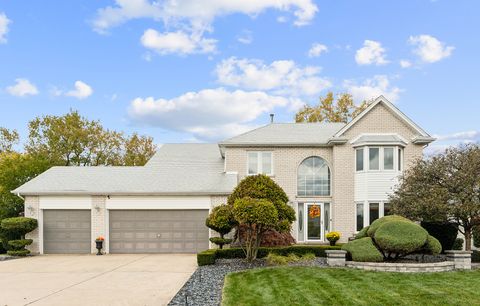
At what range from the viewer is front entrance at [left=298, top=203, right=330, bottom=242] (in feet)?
79.4

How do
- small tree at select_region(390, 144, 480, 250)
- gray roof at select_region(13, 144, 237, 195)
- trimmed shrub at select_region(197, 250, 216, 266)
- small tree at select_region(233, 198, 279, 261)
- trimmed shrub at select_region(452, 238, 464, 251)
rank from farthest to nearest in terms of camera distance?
gray roof at select_region(13, 144, 237, 195) < trimmed shrub at select_region(452, 238, 464, 251) < trimmed shrub at select_region(197, 250, 216, 266) < small tree at select_region(390, 144, 480, 250) < small tree at select_region(233, 198, 279, 261)

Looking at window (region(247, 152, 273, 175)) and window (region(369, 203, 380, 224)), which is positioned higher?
window (region(247, 152, 273, 175))

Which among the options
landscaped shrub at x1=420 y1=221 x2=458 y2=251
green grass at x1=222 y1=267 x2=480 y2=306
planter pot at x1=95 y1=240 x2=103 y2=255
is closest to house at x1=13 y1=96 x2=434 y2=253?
planter pot at x1=95 y1=240 x2=103 y2=255

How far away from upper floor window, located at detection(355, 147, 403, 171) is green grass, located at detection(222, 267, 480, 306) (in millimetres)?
8691

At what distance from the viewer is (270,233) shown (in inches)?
806

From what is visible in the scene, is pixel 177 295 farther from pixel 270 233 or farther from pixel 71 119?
pixel 71 119

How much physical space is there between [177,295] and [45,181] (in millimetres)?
15955

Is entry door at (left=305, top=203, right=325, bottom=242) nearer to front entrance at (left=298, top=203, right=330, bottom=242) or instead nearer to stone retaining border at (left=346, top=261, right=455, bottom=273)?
front entrance at (left=298, top=203, right=330, bottom=242)

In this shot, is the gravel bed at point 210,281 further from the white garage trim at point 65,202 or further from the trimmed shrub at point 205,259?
the white garage trim at point 65,202

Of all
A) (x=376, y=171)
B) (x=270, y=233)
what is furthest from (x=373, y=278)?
(x=376, y=171)

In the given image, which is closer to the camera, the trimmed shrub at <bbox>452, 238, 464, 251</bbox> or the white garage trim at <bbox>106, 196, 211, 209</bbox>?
the trimmed shrub at <bbox>452, 238, 464, 251</bbox>

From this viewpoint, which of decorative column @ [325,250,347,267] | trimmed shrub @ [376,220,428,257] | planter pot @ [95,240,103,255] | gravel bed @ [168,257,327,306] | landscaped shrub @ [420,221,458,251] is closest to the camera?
gravel bed @ [168,257,327,306]

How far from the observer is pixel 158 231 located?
22.7 metres

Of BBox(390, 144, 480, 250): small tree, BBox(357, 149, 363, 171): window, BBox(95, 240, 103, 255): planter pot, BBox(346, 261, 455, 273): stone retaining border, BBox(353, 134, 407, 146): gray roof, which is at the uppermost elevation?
BBox(353, 134, 407, 146): gray roof
